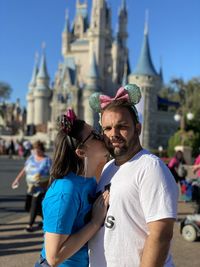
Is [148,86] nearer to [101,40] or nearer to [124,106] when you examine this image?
[101,40]

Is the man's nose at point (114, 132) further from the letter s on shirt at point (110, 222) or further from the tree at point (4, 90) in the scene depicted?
the tree at point (4, 90)

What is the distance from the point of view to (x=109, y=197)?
188cm

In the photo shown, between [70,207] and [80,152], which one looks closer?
[70,207]

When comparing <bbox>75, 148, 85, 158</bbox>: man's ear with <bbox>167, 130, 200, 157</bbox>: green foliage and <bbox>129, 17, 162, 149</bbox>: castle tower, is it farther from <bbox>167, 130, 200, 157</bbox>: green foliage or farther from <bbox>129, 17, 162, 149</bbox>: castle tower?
<bbox>129, 17, 162, 149</bbox>: castle tower

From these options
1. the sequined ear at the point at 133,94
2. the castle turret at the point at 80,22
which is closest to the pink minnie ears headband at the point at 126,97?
the sequined ear at the point at 133,94

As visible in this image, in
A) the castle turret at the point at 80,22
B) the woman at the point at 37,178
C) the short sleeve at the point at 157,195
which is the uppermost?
the castle turret at the point at 80,22

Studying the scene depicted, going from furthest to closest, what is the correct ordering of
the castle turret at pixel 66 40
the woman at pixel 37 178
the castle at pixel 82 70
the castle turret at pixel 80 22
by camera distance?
the castle turret at pixel 80 22, the castle turret at pixel 66 40, the castle at pixel 82 70, the woman at pixel 37 178

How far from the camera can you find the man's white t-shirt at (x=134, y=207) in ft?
5.57

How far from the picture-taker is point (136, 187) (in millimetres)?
1762

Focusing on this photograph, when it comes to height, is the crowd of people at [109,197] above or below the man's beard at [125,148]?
below

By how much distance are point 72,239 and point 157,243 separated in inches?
17.9

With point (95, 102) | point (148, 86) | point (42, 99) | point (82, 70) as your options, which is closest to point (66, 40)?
point (82, 70)

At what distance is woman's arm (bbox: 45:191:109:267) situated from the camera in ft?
6.30

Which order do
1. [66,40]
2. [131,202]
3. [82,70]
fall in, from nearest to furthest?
[131,202]
[82,70]
[66,40]
